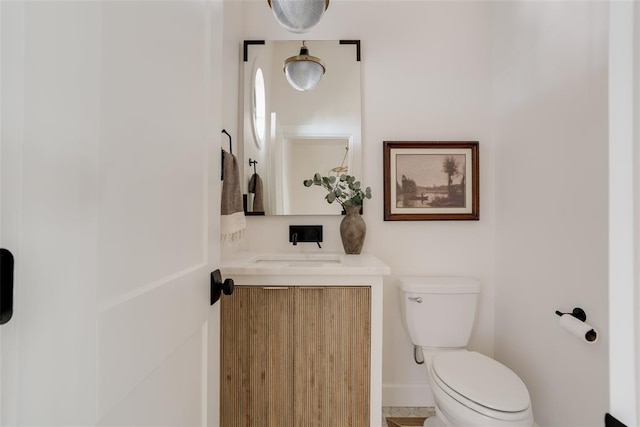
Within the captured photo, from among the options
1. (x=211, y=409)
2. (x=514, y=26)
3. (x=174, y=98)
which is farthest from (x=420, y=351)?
(x=514, y=26)

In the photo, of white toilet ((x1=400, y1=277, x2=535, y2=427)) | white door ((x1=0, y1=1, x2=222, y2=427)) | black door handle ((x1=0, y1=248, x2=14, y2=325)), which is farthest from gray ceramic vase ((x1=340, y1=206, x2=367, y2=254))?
black door handle ((x1=0, y1=248, x2=14, y2=325))

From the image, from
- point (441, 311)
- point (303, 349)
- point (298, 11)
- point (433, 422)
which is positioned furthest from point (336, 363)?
point (298, 11)

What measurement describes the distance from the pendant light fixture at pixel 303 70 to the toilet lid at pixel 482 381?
1.56 m

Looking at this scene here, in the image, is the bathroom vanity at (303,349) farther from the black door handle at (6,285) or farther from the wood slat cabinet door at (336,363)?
the black door handle at (6,285)

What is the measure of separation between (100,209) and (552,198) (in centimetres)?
164

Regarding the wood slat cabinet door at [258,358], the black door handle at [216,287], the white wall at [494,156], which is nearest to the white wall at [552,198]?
the white wall at [494,156]

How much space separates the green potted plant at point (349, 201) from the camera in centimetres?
167

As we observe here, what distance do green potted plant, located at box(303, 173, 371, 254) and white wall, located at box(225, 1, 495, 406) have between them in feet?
0.44

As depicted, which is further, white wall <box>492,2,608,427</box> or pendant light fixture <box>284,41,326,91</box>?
pendant light fixture <box>284,41,326,91</box>

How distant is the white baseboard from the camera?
69.4 inches

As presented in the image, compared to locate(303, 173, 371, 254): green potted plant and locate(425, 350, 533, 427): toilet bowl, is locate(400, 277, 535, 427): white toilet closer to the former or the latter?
locate(425, 350, 533, 427): toilet bowl

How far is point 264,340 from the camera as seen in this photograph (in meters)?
1.27

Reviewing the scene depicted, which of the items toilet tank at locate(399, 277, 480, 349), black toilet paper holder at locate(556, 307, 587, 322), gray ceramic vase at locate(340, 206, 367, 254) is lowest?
toilet tank at locate(399, 277, 480, 349)

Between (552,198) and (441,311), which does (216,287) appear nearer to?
(441,311)
